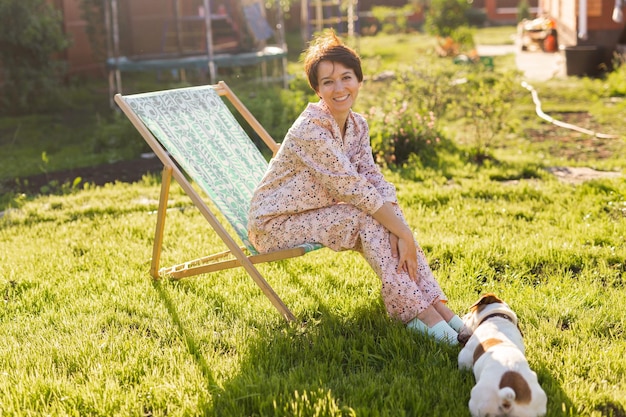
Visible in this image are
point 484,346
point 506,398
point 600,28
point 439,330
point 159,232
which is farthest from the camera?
point 600,28

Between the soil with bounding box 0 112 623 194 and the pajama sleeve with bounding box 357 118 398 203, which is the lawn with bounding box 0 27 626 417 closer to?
the soil with bounding box 0 112 623 194

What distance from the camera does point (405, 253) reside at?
299 centimetres

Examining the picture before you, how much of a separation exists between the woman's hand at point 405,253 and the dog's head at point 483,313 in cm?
29

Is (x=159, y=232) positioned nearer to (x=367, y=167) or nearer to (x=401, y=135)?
(x=367, y=167)

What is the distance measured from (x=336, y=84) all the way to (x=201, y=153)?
986mm

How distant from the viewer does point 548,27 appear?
1590 centimetres

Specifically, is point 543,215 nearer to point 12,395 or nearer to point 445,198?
point 445,198

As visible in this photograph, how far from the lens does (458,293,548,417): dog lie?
2266 mm

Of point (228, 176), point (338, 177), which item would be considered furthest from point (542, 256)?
point (228, 176)

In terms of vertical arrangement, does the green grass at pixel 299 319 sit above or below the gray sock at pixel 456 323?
below

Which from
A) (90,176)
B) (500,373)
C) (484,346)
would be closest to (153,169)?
(90,176)

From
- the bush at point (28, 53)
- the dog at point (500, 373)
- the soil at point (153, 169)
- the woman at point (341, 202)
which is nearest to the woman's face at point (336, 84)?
the woman at point (341, 202)

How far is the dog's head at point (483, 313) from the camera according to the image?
2.77 meters

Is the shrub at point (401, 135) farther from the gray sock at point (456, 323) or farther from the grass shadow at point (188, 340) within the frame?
the gray sock at point (456, 323)
